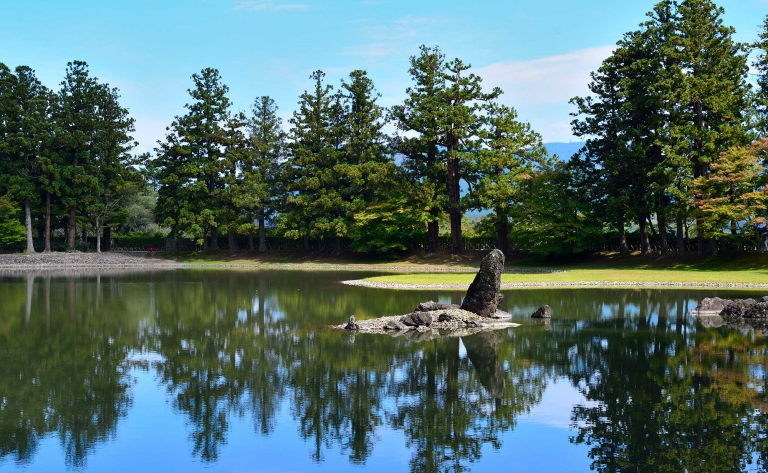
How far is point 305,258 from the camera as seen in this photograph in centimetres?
5572

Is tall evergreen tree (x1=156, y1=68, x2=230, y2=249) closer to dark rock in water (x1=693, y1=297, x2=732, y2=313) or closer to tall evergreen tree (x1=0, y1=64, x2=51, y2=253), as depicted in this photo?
tall evergreen tree (x1=0, y1=64, x2=51, y2=253)

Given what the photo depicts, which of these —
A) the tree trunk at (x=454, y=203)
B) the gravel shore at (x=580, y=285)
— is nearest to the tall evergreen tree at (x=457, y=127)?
the tree trunk at (x=454, y=203)

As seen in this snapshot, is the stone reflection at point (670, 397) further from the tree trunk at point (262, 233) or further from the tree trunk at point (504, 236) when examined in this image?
the tree trunk at point (262, 233)

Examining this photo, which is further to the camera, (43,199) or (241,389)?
(43,199)

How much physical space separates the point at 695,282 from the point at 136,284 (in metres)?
24.3

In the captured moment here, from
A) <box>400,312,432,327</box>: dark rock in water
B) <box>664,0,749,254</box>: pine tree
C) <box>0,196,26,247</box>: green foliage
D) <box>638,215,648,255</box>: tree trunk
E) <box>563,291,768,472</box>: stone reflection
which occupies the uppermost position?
<box>664,0,749,254</box>: pine tree

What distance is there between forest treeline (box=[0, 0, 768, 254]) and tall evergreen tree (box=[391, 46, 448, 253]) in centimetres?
12

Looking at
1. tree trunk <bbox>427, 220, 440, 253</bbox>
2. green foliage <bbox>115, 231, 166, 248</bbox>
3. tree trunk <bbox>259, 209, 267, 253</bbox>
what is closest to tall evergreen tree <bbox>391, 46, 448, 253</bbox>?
tree trunk <bbox>427, 220, 440, 253</bbox>

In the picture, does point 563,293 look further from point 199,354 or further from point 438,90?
point 438,90

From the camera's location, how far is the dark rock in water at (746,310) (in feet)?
70.2

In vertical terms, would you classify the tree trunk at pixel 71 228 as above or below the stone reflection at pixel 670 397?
above

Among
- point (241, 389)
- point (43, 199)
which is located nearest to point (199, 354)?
point (241, 389)

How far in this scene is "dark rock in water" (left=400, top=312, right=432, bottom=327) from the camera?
1939 centimetres

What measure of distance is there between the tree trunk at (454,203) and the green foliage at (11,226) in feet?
104
